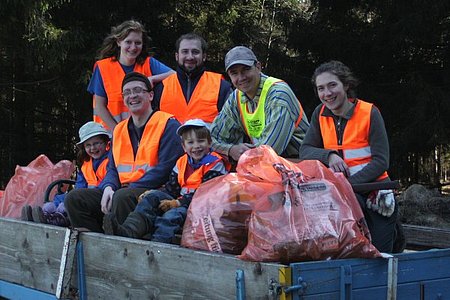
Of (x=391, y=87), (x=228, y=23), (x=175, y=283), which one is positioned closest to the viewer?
(x=175, y=283)

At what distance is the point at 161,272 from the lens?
3.13 m

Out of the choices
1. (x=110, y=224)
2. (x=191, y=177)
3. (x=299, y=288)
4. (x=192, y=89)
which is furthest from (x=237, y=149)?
(x=299, y=288)

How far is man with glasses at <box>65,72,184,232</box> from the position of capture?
14.2 ft

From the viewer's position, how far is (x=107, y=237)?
11.5ft

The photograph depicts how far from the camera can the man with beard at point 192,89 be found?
5.12 meters

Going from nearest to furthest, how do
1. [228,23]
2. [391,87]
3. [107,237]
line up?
→ [107,237], [391,87], [228,23]

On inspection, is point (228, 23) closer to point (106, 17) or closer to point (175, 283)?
point (106, 17)

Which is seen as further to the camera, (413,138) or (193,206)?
(413,138)

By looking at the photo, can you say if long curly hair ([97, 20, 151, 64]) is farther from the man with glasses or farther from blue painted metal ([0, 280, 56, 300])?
blue painted metal ([0, 280, 56, 300])

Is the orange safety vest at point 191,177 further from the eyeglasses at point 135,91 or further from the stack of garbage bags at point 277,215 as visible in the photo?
the stack of garbage bags at point 277,215

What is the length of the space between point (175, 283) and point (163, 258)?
0.13m

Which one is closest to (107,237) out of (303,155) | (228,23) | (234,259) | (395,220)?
(234,259)

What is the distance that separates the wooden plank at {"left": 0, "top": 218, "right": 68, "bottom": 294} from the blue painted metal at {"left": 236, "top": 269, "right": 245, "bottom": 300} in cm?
142

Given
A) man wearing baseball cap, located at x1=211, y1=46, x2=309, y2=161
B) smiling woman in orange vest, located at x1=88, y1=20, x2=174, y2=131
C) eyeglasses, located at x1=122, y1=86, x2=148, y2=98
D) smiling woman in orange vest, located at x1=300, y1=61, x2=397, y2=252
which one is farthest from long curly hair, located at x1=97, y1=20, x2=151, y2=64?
smiling woman in orange vest, located at x1=300, y1=61, x2=397, y2=252
